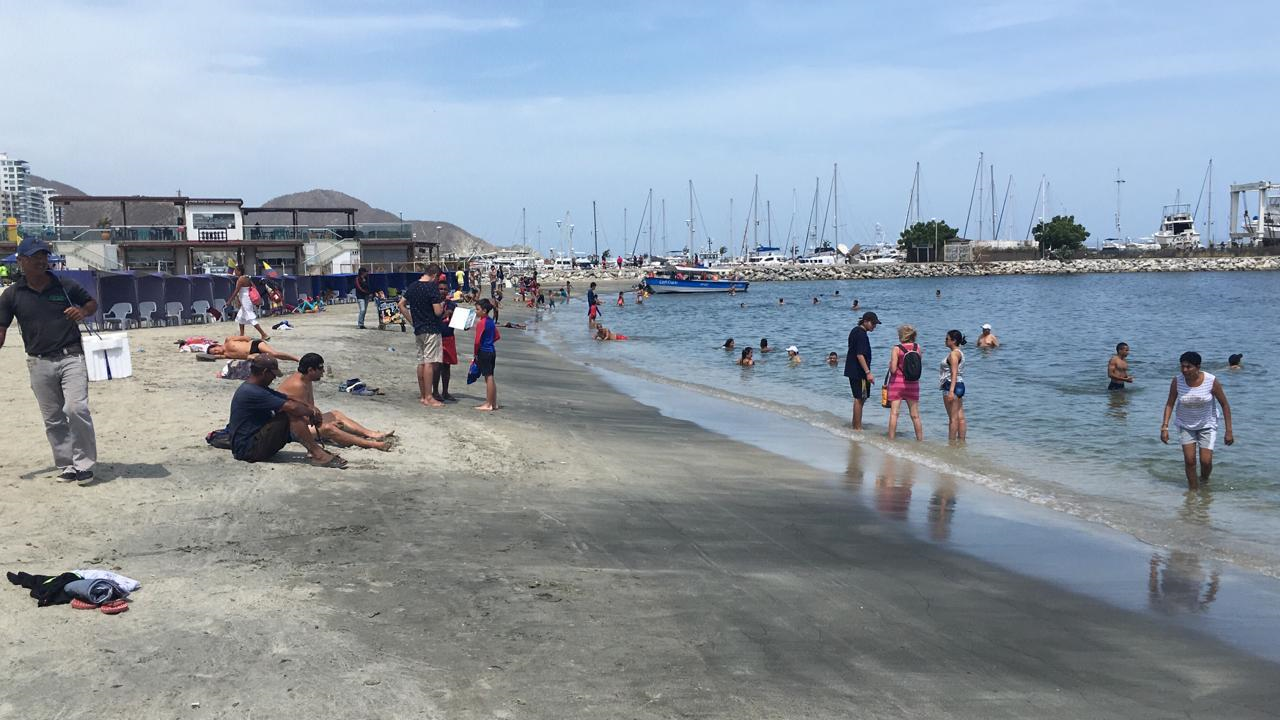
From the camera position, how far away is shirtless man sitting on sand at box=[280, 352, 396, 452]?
8516 millimetres

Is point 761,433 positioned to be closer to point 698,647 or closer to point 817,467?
point 817,467

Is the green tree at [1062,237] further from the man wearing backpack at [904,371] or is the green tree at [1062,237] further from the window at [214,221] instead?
the man wearing backpack at [904,371]

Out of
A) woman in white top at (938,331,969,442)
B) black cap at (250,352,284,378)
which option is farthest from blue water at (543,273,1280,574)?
black cap at (250,352,284,378)

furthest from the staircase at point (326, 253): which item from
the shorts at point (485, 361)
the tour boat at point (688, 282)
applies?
the shorts at point (485, 361)

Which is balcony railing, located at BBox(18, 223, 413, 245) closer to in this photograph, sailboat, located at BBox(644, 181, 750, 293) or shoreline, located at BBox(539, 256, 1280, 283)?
sailboat, located at BBox(644, 181, 750, 293)

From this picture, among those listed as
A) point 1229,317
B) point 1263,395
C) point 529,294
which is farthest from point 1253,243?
point 1263,395

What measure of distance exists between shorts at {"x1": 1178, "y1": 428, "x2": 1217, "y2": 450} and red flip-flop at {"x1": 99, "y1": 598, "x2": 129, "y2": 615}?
9.67 metres

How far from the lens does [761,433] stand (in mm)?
13281

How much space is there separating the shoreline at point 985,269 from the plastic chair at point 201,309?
80.5 metres

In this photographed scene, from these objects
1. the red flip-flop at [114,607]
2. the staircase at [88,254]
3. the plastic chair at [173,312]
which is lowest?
the red flip-flop at [114,607]

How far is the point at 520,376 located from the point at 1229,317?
41.3 meters

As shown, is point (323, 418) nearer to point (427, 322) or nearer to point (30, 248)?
point (30, 248)

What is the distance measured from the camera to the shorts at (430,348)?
12.0m

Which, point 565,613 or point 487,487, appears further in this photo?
point 487,487
